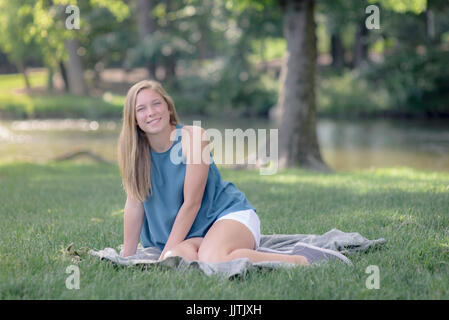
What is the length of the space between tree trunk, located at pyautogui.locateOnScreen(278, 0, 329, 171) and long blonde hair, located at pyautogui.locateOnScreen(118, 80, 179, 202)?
7397 mm

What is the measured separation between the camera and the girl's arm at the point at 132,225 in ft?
13.4

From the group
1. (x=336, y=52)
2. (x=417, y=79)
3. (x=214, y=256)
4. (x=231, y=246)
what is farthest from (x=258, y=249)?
(x=336, y=52)

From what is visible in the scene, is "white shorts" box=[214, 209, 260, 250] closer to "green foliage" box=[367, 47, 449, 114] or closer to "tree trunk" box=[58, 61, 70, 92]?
"green foliage" box=[367, 47, 449, 114]

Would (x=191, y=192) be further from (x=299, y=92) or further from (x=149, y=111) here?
(x=299, y=92)

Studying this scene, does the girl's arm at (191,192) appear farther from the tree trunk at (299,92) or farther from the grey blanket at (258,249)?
the tree trunk at (299,92)

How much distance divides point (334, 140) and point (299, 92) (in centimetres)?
895

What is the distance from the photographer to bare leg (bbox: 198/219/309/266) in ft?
12.1

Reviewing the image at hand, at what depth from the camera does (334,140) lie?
19688 millimetres

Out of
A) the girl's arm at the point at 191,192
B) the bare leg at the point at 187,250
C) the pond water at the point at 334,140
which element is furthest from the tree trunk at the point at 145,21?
the bare leg at the point at 187,250

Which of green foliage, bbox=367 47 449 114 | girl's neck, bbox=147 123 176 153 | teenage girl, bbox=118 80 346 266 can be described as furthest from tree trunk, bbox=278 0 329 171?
green foliage, bbox=367 47 449 114

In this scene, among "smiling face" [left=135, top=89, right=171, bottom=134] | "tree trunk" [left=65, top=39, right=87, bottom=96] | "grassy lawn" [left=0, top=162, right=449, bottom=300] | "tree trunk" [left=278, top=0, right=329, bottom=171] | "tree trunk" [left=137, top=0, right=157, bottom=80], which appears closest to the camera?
"grassy lawn" [left=0, top=162, right=449, bottom=300]

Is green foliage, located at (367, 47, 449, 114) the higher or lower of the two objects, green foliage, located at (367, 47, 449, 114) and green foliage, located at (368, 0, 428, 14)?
the lower

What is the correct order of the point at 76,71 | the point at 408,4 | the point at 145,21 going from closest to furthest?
the point at 408,4
the point at 145,21
the point at 76,71

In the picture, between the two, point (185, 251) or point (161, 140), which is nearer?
point (185, 251)
